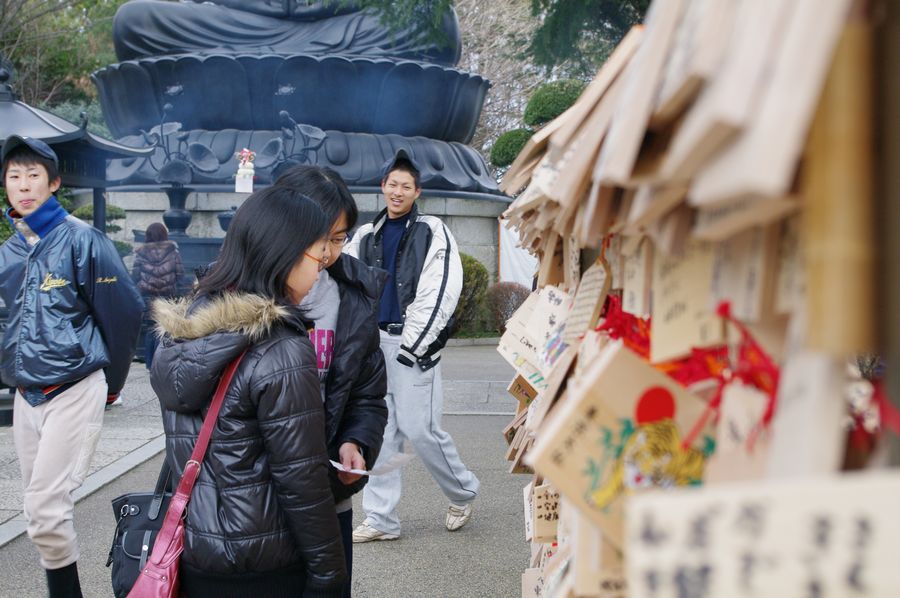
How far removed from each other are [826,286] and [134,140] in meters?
20.0

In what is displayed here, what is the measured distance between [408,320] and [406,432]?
62cm

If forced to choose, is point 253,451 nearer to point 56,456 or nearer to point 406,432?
point 56,456

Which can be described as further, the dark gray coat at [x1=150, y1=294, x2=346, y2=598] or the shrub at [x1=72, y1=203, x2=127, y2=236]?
the shrub at [x1=72, y1=203, x2=127, y2=236]

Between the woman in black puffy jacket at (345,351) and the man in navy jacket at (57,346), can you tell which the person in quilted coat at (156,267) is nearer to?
the man in navy jacket at (57,346)

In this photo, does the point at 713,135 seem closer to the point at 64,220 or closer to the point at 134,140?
the point at 64,220

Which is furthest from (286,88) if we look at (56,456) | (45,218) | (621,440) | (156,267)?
(621,440)

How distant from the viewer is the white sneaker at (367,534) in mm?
5369

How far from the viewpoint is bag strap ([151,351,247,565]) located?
265cm

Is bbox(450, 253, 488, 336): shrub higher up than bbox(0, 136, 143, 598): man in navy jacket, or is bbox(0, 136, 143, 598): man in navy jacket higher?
bbox(0, 136, 143, 598): man in navy jacket

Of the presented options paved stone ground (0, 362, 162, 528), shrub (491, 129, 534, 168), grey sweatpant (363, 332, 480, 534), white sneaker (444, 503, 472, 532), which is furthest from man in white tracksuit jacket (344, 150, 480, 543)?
shrub (491, 129, 534, 168)

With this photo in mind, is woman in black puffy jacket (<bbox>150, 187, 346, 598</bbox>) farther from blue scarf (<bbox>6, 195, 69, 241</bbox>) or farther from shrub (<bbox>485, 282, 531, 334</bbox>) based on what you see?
shrub (<bbox>485, 282, 531, 334</bbox>)

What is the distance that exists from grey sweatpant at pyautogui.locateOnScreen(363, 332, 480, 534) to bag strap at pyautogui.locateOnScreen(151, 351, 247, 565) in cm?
263

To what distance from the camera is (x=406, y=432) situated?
17.5 ft

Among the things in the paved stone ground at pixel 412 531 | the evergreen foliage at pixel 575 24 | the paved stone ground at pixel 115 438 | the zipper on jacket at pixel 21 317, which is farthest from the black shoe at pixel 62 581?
the evergreen foliage at pixel 575 24
